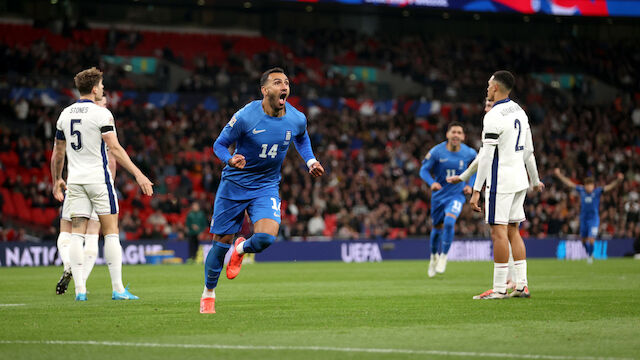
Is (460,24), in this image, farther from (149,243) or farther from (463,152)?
(463,152)

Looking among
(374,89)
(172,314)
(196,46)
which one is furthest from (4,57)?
(172,314)

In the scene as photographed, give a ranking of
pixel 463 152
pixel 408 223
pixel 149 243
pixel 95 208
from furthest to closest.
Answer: pixel 408 223
pixel 149 243
pixel 463 152
pixel 95 208

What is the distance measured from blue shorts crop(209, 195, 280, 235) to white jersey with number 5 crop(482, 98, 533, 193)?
11.5ft

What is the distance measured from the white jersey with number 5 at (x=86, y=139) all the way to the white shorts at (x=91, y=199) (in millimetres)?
79

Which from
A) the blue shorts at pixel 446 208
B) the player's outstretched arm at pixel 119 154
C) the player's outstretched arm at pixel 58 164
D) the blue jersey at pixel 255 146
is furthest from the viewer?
the blue shorts at pixel 446 208

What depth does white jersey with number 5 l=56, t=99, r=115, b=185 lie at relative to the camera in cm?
1123

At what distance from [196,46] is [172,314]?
32.6 meters

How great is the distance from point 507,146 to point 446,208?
6258 millimetres

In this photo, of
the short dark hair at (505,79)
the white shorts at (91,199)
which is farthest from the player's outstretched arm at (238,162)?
the short dark hair at (505,79)

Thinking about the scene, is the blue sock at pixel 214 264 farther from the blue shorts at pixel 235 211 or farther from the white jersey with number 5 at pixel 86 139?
the white jersey with number 5 at pixel 86 139

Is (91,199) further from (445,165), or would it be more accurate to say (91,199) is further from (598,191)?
(598,191)

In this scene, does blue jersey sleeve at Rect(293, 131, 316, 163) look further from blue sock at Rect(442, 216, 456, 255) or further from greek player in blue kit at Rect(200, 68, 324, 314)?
blue sock at Rect(442, 216, 456, 255)

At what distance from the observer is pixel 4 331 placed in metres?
8.16

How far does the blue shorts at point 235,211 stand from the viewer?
9641 millimetres
